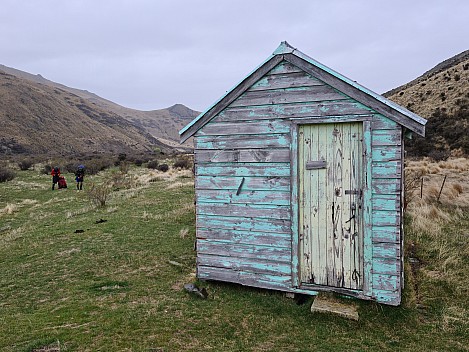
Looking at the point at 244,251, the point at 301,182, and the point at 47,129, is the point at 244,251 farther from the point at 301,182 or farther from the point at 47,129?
the point at 47,129

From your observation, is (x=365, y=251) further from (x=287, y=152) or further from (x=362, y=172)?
(x=287, y=152)

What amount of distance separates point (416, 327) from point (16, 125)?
70.0 metres

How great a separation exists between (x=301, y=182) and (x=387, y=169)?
1.23m

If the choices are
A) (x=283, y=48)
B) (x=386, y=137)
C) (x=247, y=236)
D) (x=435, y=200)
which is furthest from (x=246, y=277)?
(x=435, y=200)

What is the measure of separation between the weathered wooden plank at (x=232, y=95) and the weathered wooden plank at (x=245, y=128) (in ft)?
0.39

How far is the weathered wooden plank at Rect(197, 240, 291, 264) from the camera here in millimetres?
5812

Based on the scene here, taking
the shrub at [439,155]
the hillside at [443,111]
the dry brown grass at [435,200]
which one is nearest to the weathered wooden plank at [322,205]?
the dry brown grass at [435,200]

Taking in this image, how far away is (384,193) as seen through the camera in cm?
513

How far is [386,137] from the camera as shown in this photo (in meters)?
5.10

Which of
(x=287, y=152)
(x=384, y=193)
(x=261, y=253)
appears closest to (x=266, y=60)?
(x=287, y=152)

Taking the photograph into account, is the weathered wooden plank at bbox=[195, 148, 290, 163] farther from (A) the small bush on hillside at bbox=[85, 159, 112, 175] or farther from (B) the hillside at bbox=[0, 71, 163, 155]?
(B) the hillside at bbox=[0, 71, 163, 155]

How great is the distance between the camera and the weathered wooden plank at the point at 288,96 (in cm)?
546

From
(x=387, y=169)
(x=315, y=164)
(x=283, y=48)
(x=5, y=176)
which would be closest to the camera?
(x=387, y=169)

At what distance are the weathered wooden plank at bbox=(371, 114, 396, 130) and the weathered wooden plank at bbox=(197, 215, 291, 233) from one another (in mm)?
1859
